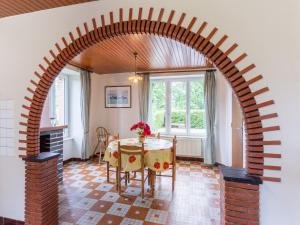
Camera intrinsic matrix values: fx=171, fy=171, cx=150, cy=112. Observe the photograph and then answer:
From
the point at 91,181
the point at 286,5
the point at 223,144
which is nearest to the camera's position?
the point at 286,5

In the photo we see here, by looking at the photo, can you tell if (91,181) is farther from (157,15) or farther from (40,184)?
(157,15)

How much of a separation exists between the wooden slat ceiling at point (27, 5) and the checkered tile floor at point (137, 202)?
Answer: 2675 mm

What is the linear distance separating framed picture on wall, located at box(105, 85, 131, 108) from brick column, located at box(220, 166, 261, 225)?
4.29 metres

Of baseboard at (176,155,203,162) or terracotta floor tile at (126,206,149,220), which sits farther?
baseboard at (176,155,203,162)

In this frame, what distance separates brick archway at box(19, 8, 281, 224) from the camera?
1.44 meters

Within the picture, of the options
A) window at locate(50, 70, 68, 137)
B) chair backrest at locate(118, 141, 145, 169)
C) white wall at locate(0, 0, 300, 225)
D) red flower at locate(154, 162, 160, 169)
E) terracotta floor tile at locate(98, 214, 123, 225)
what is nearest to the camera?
white wall at locate(0, 0, 300, 225)

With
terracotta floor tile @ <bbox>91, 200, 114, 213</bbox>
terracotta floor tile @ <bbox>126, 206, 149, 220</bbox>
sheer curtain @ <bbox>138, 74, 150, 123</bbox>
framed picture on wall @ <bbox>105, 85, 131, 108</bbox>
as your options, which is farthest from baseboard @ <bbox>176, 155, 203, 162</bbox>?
terracotta floor tile @ <bbox>91, 200, 114, 213</bbox>

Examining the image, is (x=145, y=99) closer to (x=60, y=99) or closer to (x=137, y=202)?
(x=60, y=99)

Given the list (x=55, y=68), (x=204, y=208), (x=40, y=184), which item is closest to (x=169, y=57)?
(x=55, y=68)

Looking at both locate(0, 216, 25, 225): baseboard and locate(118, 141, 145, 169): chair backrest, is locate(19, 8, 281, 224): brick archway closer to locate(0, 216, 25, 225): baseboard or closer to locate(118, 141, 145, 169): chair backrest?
locate(0, 216, 25, 225): baseboard

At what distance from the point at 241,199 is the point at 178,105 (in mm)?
3915

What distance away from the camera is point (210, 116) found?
4.66 m

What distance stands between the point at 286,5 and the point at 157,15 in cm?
108

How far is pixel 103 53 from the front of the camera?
3543mm
